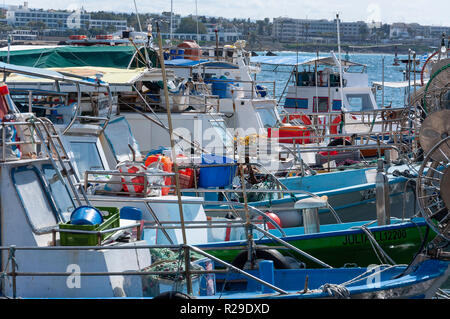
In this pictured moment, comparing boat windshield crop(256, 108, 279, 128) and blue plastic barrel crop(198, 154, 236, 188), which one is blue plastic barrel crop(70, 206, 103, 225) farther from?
boat windshield crop(256, 108, 279, 128)

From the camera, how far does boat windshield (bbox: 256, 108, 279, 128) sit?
23808 mm

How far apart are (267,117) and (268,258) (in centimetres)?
1472

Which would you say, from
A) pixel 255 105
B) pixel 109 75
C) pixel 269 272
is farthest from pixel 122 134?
pixel 255 105

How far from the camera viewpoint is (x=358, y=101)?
3069 centimetres

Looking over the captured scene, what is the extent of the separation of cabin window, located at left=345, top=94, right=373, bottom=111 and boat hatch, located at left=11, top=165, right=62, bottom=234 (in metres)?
23.5

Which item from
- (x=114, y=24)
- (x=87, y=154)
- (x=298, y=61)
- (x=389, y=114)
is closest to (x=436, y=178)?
(x=87, y=154)

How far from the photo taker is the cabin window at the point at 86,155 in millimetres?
12297

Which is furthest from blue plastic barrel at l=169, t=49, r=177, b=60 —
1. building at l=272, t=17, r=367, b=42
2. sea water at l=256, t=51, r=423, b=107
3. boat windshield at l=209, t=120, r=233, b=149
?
building at l=272, t=17, r=367, b=42

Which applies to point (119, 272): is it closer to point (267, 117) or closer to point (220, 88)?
point (267, 117)

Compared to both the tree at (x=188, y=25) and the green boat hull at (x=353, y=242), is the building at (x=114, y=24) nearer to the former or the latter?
the tree at (x=188, y=25)

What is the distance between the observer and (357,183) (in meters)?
16.1

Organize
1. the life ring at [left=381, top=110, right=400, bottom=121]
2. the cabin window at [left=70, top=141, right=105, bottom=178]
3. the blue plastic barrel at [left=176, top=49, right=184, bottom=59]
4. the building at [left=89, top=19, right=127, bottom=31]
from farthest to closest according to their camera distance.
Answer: the building at [left=89, top=19, right=127, bottom=31]
the blue plastic barrel at [left=176, top=49, right=184, bottom=59]
the life ring at [left=381, top=110, right=400, bottom=121]
the cabin window at [left=70, top=141, right=105, bottom=178]

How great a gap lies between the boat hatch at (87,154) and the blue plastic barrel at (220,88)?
12.3 metres
